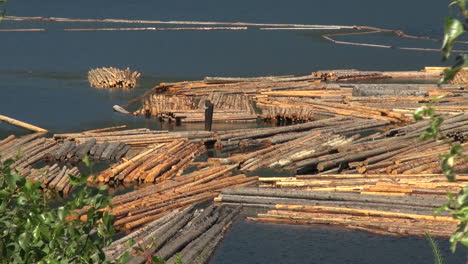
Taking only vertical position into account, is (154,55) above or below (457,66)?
below

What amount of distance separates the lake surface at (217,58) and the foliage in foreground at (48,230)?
12.1 m

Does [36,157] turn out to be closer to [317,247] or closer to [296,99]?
[317,247]

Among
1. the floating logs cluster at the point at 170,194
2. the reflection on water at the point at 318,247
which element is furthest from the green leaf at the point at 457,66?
the floating logs cluster at the point at 170,194

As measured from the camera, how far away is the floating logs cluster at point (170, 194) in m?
23.1

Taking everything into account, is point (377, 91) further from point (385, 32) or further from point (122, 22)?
point (122, 22)

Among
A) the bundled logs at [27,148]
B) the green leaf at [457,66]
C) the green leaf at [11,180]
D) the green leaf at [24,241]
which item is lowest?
the bundled logs at [27,148]

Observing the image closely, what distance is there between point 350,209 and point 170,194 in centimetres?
547

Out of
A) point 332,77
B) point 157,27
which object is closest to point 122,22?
point 157,27

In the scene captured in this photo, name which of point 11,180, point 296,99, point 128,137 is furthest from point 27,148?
point 11,180

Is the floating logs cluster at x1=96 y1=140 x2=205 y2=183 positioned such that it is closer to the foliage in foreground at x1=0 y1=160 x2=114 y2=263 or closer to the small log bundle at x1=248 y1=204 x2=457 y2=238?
the small log bundle at x1=248 y1=204 x2=457 y2=238

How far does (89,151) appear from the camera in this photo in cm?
3058

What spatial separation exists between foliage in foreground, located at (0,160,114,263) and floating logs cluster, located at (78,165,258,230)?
1275cm

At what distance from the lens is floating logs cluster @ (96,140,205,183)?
27094 millimetres

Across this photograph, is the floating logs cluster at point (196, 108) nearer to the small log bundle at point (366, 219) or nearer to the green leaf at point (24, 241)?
the small log bundle at point (366, 219)
